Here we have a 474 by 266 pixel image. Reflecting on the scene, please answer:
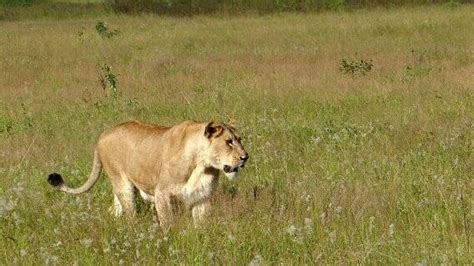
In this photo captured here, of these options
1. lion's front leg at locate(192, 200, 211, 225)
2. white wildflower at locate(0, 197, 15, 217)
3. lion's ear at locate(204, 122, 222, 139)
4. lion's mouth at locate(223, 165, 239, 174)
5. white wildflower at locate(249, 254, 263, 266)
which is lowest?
lion's front leg at locate(192, 200, 211, 225)

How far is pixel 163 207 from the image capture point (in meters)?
5.38

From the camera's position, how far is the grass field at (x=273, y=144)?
476 centimetres

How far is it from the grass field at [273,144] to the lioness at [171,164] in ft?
0.62

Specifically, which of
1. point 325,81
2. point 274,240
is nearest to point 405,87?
point 325,81

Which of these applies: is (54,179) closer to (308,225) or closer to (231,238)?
(231,238)

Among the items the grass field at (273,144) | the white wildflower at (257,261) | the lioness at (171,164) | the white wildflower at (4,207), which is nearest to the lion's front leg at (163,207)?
the lioness at (171,164)

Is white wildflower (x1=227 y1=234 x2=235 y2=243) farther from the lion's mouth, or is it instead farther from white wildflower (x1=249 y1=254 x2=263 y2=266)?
the lion's mouth

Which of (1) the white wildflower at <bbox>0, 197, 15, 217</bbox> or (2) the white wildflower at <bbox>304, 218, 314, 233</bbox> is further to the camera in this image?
(1) the white wildflower at <bbox>0, 197, 15, 217</bbox>

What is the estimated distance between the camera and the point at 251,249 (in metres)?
4.75

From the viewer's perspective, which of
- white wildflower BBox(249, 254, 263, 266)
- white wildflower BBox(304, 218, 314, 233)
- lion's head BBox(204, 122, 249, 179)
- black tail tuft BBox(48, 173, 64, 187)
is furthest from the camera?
black tail tuft BBox(48, 173, 64, 187)

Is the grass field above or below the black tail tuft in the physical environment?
below

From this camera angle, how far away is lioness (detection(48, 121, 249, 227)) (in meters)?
5.23

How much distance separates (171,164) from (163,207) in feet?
1.06

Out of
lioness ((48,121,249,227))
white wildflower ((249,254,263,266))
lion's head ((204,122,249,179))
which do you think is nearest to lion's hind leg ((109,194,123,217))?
lioness ((48,121,249,227))
